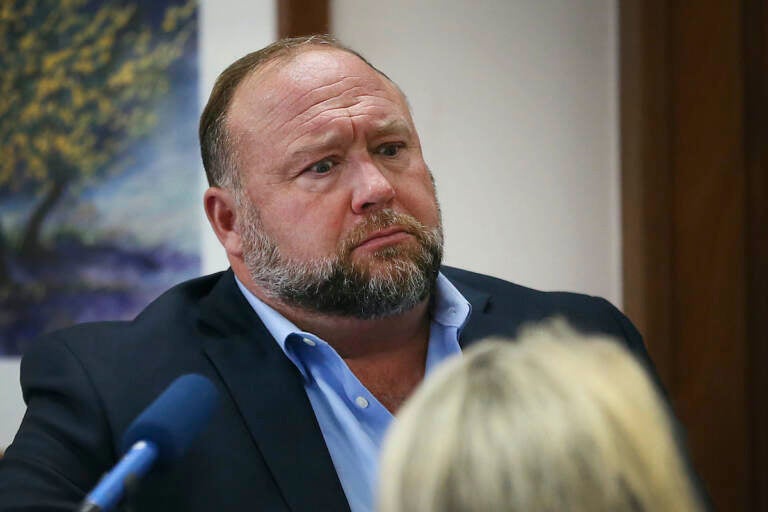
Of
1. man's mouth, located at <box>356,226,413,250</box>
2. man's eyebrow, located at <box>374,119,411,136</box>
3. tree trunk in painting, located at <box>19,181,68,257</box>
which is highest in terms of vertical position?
man's eyebrow, located at <box>374,119,411,136</box>

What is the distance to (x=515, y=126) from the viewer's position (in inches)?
84.0

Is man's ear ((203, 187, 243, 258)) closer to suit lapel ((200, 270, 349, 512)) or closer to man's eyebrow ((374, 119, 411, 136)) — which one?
suit lapel ((200, 270, 349, 512))

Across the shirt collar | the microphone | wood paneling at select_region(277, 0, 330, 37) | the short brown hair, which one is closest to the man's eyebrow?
the short brown hair

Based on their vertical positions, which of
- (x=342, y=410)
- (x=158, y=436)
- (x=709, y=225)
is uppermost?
(x=158, y=436)

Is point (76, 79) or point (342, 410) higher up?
point (76, 79)

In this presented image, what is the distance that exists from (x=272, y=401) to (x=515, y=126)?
3.38ft

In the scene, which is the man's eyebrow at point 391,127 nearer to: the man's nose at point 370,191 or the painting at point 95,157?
the man's nose at point 370,191

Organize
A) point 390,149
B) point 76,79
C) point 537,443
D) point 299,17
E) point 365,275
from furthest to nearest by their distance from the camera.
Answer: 1. point 76,79
2. point 299,17
3. point 390,149
4. point 365,275
5. point 537,443

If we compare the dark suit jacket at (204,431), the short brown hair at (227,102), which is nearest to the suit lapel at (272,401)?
the dark suit jacket at (204,431)

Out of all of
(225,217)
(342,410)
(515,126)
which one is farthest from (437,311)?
(515,126)

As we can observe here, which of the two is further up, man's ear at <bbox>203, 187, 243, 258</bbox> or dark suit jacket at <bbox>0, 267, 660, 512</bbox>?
man's ear at <bbox>203, 187, 243, 258</bbox>

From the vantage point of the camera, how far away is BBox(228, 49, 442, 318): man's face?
1468 millimetres

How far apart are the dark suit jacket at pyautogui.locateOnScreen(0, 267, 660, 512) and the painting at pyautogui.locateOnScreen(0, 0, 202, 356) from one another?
0.49 m

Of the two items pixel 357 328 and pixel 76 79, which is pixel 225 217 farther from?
pixel 76 79
